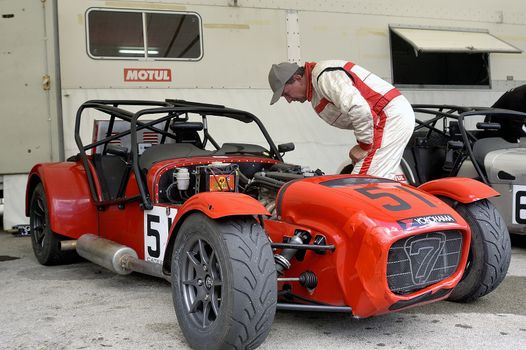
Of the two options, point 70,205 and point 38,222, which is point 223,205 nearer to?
point 70,205

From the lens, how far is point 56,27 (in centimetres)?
693

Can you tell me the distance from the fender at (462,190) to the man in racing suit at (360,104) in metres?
0.33

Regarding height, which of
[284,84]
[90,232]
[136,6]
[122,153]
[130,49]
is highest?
[136,6]

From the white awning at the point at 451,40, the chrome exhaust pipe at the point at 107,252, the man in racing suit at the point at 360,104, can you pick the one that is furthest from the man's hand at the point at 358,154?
the white awning at the point at 451,40

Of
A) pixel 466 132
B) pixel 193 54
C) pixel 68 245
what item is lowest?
pixel 68 245

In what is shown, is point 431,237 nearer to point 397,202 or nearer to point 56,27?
point 397,202

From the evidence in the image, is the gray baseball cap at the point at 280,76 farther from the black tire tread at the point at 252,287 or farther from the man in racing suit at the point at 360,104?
the black tire tread at the point at 252,287

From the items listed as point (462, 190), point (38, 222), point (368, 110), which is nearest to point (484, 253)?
point (462, 190)

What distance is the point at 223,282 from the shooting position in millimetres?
2688

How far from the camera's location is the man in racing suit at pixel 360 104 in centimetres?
389

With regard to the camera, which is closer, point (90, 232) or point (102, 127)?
point (90, 232)

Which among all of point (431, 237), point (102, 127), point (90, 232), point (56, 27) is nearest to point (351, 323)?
point (431, 237)

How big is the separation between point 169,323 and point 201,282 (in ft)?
1.90

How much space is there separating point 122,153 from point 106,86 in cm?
278
